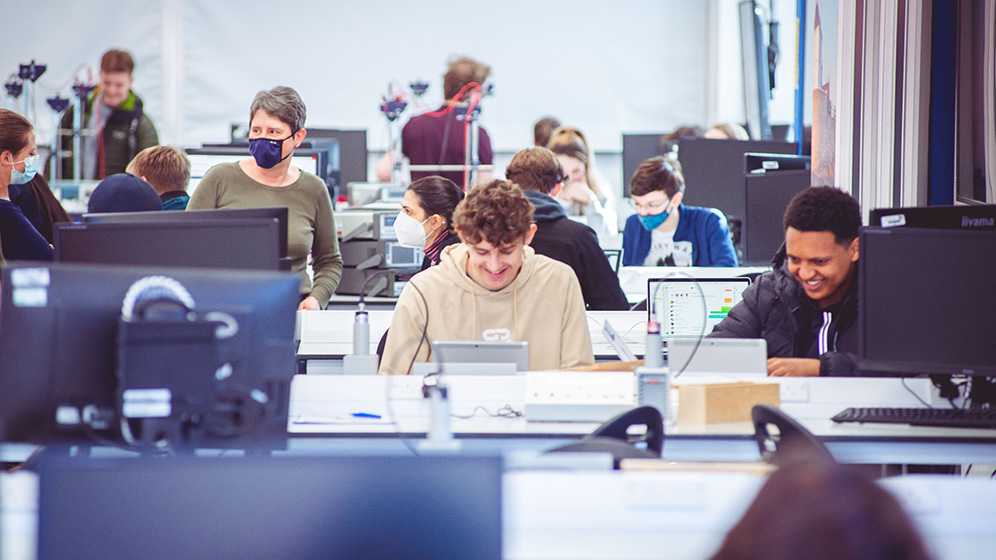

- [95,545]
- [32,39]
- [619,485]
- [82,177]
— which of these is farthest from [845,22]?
[32,39]

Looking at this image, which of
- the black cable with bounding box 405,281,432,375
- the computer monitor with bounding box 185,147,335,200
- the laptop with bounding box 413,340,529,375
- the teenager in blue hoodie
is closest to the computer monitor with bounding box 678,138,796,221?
the teenager in blue hoodie

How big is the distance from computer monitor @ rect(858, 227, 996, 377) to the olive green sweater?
192cm

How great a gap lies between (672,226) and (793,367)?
1.93 meters

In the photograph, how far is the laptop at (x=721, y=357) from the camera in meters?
2.66

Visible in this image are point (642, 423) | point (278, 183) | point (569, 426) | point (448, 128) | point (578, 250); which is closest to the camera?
point (642, 423)

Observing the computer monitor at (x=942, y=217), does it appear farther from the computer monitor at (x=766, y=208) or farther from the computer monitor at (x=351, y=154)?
the computer monitor at (x=351, y=154)

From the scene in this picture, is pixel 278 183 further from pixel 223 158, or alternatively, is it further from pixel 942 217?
pixel 942 217

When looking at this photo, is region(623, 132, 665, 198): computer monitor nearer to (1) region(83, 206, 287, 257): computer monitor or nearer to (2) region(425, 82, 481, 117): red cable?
(2) region(425, 82, 481, 117): red cable

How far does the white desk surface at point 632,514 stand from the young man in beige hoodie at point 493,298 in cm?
164

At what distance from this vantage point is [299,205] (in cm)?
362

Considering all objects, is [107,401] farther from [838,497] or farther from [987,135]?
[987,135]

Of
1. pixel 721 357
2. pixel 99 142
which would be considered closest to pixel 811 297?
pixel 721 357

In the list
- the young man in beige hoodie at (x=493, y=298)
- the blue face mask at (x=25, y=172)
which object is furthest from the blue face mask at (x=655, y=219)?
the blue face mask at (x=25, y=172)

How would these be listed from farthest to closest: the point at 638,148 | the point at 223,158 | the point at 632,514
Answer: the point at 638,148
the point at 223,158
the point at 632,514
